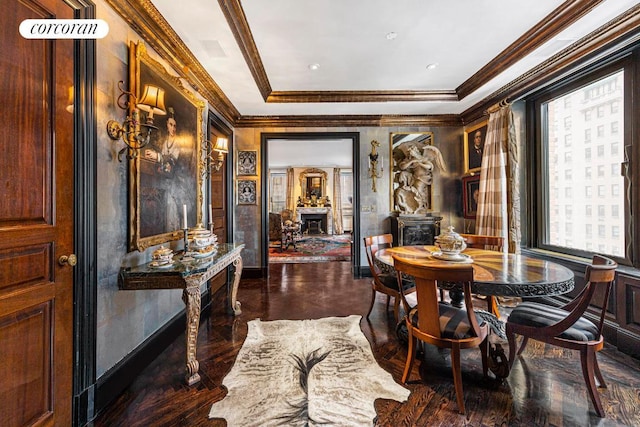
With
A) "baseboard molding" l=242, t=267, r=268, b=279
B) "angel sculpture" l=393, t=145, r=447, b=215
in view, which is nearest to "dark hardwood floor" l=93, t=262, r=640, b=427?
"baseboard molding" l=242, t=267, r=268, b=279

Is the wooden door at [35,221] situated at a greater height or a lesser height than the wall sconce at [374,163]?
lesser

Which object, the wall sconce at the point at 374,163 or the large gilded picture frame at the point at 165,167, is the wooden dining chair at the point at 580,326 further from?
the wall sconce at the point at 374,163

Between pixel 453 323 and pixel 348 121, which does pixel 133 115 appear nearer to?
pixel 453 323

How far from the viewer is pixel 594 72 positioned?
2.52 metres

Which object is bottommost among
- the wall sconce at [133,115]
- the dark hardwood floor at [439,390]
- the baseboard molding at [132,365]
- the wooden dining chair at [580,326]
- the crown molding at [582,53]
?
the dark hardwood floor at [439,390]

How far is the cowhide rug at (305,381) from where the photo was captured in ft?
4.88

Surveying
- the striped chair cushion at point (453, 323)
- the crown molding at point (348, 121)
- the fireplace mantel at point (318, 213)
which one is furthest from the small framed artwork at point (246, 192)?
the fireplace mantel at point (318, 213)

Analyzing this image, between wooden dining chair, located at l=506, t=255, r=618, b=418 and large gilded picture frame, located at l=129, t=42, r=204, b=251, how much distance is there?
2754mm

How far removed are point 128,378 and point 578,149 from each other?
4.64 meters

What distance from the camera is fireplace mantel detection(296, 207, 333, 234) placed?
10102 mm

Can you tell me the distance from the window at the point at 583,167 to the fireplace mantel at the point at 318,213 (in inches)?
290

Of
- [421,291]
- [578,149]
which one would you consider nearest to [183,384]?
[421,291]

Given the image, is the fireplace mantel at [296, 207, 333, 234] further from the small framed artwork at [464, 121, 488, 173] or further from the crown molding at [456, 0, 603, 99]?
the crown molding at [456, 0, 603, 99]

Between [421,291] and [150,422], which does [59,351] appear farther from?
[421,291]
